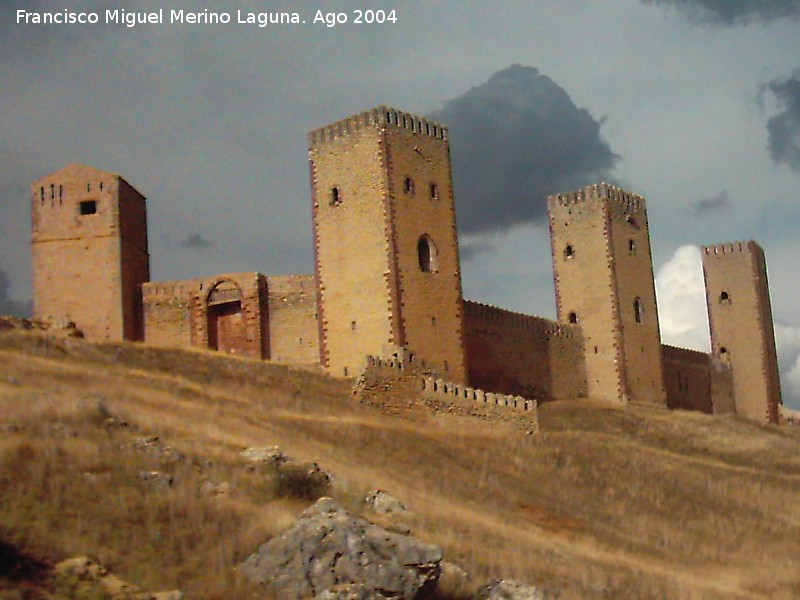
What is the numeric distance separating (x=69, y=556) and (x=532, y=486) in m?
15.3

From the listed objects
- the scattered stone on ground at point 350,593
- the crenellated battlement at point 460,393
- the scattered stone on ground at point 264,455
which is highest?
the crenellated battlement at point 460,393

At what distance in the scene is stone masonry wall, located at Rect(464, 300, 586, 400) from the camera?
4491 centimetres

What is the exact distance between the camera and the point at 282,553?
15656mm

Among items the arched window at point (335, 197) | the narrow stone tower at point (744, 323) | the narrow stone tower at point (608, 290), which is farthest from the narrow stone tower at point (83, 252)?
the narrow stone tower at point (744, 323)

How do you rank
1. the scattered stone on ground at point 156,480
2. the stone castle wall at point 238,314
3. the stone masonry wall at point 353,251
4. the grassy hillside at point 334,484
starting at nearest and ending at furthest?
the grassy hillside at point 334,484 < the scattered stone on ground at point 156,480 < the stone masonry wall at point 353,251 < the stone castle wall at point 238,314

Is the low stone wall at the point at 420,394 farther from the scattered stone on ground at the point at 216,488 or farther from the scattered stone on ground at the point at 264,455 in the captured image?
the scattered stone on ground at the point at 216,488

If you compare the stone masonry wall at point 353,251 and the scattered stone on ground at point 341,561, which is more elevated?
the stone masonry wall at point 353,251

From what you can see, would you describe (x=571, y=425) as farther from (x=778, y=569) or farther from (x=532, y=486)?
(x=778, y=569)

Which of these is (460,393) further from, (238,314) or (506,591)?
(506,591)

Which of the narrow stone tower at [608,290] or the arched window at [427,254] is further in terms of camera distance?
the narrow stone tower at [608,290]

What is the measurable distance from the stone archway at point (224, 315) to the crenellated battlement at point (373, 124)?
5.48 meters

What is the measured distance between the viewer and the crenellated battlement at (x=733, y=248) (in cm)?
5991

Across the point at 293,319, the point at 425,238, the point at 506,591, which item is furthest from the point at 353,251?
the point at 506,591

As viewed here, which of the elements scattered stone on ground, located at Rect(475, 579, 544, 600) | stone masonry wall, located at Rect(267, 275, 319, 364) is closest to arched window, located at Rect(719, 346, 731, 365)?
stone masonry wall, located at Rect(267, 275, 319, 364)
